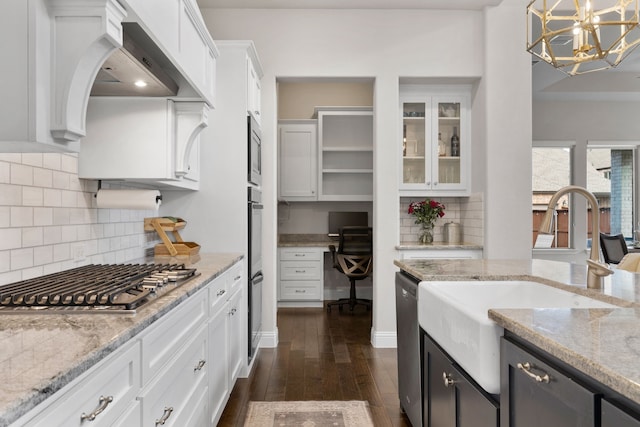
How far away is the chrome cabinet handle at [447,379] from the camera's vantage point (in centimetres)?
174

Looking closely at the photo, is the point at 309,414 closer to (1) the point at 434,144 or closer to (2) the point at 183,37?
(2) the point at 183,37

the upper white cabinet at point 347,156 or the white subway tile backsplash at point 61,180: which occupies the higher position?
the upper white cabinet at point 347,156

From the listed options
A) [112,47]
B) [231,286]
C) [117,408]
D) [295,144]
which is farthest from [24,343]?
[295,144]

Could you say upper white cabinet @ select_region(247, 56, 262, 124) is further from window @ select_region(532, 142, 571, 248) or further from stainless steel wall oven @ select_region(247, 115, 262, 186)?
window @ select_region(532, 142, 571, 248)

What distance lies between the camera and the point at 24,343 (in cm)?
102

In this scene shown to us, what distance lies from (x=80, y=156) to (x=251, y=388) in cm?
187

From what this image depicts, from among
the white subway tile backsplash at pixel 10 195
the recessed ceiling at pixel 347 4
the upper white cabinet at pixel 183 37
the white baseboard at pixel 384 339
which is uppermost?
the recessed ceiling at pixel 347 4

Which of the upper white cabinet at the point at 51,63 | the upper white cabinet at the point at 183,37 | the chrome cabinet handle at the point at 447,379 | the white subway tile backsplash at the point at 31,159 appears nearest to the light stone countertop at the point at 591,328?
the chrome cabinet handle at the point at 447,379

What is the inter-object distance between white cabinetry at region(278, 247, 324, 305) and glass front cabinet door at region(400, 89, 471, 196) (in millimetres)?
1741

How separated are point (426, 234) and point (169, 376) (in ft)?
11.1

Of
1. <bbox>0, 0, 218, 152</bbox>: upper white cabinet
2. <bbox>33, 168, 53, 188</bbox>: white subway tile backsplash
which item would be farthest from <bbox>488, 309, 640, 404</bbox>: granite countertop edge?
<bbox>33, 168, 53, 188</bbox>: white subway tile backsplash

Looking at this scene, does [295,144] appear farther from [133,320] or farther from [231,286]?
[133,320]

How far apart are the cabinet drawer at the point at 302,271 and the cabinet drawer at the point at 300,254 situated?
0.21 ft

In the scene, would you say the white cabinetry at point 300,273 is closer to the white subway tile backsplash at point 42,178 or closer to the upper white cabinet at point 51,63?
the white subway tile backsplash at point 42,178
